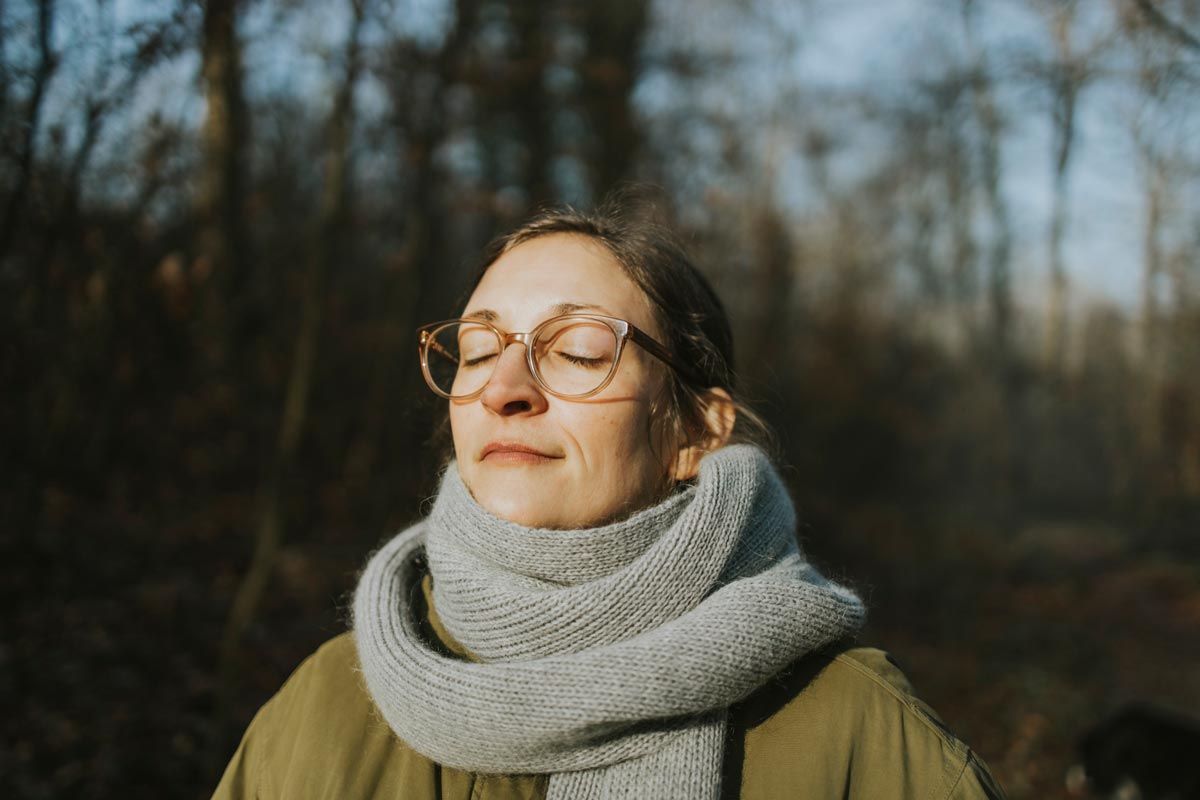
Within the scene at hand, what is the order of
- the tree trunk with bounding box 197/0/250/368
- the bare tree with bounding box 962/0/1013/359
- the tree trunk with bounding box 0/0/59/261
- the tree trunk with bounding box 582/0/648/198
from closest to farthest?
the tree trunk with bounding box 0/0/59/261 < the tree trunk with bounding box 197/0/250/368 < the tree trunk with bounding box 582/0/648/198 < the bare tree with bounding box 962/0/1013/359

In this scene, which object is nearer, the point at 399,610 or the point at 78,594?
the point at 399,610

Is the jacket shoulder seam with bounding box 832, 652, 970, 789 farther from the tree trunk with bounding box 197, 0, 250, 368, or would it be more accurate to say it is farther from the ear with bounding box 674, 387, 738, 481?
the tree trunk with bounding box 197, 0, 250, 368

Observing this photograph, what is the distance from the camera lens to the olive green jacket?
1463mm

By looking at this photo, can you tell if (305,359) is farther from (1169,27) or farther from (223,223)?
(1169,27)

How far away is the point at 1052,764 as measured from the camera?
5.49 metres

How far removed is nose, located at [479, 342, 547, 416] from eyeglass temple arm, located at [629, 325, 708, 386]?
0.83 ft

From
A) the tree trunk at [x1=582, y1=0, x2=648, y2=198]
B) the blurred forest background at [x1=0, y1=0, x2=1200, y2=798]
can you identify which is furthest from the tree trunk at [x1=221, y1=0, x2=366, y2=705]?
the tree trunk at [x1=582, y1=0, x2=648, y2=198]

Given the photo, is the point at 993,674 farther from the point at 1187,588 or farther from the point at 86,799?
the point at 86,799

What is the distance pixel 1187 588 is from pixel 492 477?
12.5m

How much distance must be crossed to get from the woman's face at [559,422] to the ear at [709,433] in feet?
0.37

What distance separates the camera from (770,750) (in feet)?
5.09

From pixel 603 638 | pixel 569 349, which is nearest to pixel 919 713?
pixel 603 638

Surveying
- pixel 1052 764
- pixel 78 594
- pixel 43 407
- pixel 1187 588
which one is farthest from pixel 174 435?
pixel 1187 588

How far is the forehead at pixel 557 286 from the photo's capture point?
1.80 metres
